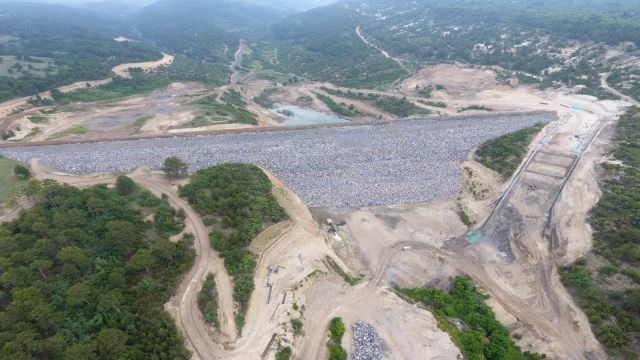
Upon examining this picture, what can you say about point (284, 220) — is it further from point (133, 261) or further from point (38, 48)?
point (38, 48)

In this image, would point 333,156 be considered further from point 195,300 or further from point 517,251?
point 195,300

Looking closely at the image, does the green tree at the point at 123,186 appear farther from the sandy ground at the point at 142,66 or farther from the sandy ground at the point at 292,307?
the sandy ground at the point at 142,66

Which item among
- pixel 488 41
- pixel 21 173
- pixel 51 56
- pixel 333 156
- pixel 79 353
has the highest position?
pixel 488 41

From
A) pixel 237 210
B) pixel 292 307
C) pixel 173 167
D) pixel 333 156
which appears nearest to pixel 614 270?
pixel 292 307

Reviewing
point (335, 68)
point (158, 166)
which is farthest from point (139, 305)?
point (335, 68)

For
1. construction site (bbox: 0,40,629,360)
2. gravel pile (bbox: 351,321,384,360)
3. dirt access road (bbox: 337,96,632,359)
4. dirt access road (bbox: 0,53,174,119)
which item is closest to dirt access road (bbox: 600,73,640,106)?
construction site (bbox: 0,40,629,360)

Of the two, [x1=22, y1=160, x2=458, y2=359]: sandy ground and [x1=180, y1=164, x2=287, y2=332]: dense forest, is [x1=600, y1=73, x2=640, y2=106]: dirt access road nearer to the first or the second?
[x1=22, y1=160, x2=458, y2=359]: sandy ground
